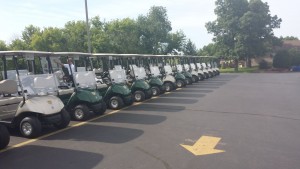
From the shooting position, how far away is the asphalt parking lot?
527cm

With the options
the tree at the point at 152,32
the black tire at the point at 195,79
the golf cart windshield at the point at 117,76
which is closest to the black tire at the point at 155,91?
the golf cart windshield at the point at 117,76

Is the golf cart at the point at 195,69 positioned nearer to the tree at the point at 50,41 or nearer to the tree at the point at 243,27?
the tree at the point at 50,41

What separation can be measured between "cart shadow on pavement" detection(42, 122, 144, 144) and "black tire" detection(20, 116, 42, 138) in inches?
10.3

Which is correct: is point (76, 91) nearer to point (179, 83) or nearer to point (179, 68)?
point (179, 83)

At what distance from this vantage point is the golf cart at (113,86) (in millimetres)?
10922

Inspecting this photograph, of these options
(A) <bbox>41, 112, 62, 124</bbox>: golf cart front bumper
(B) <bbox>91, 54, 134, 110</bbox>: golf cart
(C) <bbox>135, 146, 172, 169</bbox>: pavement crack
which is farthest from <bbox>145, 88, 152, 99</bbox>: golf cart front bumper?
(C) <bbox>135, 146, 172, 169</bbox>: pavement crack

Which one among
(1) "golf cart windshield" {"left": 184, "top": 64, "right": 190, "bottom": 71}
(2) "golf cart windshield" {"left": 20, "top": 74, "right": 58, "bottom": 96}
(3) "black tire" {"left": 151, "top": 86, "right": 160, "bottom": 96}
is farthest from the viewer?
(1) "golf cart windshield" {"left": 184, "top": 64, "right": 190, "bottom": 71}

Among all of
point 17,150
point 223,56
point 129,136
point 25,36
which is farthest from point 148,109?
point 25,36

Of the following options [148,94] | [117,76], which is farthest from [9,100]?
[148,94]

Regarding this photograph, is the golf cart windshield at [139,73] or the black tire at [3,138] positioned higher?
the golf cart windshield at [139,73]

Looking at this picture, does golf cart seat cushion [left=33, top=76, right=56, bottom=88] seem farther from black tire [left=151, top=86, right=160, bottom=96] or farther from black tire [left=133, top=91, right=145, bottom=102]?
black tire [left=151, top=86, right=160, bottom=96]

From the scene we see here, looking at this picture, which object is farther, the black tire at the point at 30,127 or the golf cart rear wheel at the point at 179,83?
the golf cart rear wheel at the point at 179,83

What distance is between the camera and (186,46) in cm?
5428

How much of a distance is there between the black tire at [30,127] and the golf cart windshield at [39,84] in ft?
2.56
